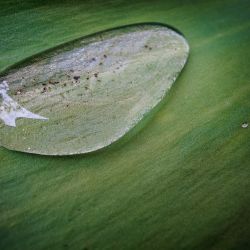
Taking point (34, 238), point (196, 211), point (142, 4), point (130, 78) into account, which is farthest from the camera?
point (142, 4)

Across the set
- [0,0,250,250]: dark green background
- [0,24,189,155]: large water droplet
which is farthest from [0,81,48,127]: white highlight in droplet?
[0,0,250,250]: dark green background

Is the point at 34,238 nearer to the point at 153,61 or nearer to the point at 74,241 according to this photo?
the point at 74,241

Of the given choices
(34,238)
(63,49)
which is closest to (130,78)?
(63,49)

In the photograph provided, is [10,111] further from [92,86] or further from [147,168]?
[147,168]

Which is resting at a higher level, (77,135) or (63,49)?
(63,49)

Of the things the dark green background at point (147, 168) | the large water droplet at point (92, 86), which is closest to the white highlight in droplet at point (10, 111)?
the large water droplet at point (92, 86)

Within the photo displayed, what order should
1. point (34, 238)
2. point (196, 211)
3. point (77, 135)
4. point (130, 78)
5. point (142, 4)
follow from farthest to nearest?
point (142, 4), point (130, 78), point (77, 135), point (196, 211), point (34, 238)

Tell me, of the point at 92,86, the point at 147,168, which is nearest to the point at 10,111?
the point at 92,86

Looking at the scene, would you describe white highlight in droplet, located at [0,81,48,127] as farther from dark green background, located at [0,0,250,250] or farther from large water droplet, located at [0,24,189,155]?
dark green background, located at [0,0,250,250]

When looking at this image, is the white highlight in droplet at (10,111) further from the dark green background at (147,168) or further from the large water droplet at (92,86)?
the dark green background at (147,168)

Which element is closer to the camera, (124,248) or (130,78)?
(124,248)

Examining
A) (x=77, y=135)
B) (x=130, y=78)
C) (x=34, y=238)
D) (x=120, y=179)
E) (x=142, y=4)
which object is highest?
(x=142, y=4)
